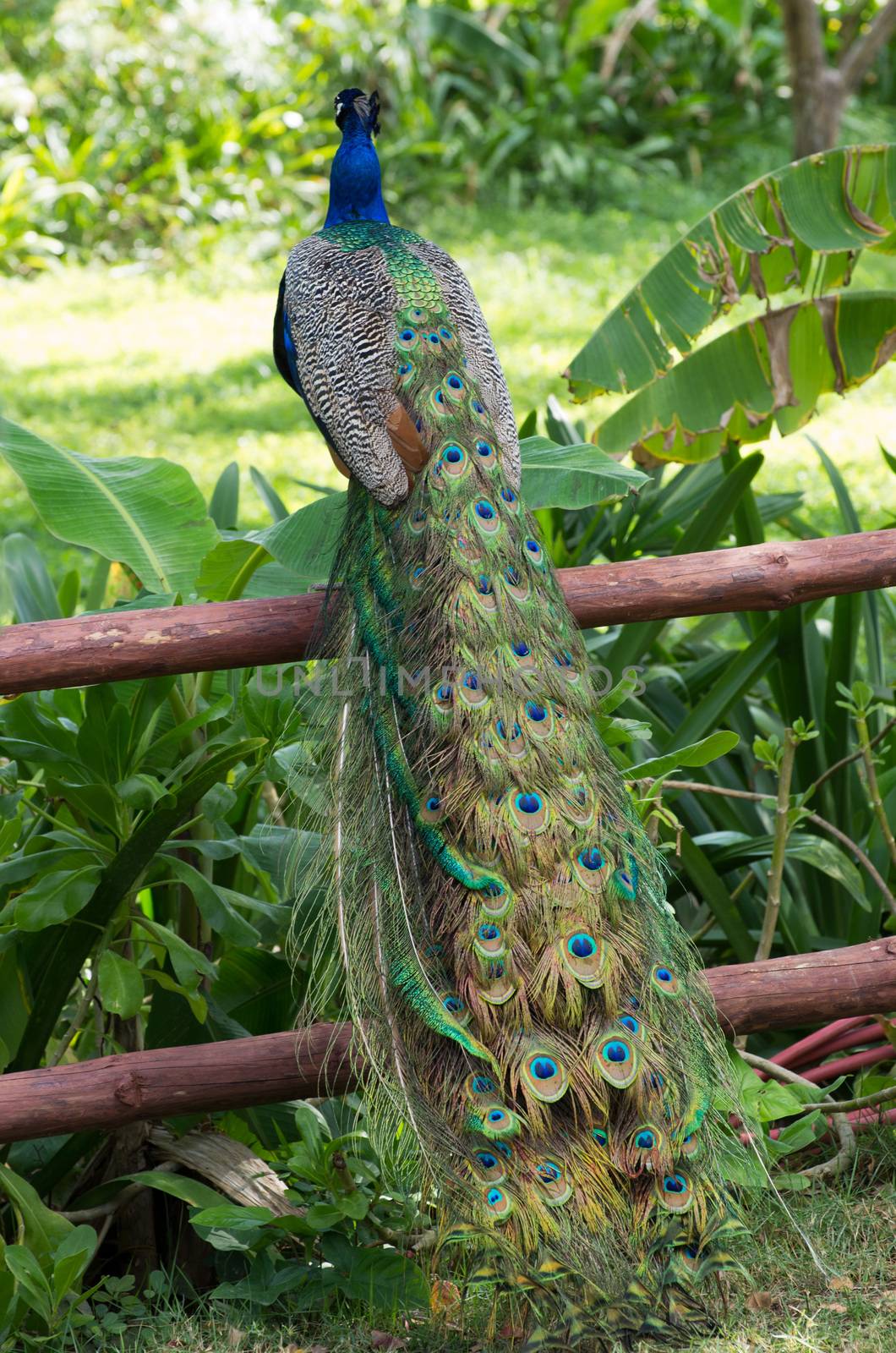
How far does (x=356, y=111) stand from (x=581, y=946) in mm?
2438

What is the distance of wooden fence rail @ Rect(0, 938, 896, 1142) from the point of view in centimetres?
212

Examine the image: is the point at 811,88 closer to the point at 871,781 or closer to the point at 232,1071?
the point at 871,781

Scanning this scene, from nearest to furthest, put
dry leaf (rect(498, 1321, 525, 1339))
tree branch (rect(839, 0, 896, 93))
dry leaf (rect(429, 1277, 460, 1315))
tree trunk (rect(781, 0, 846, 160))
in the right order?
dry leaf (rect(498, 1321, 525, 1339)), dry leaf (rect(429, 1277, 460, 1315)), tree trunk (rect(781, 0, 846, 160)), tree branch (rect(839, 0, 896, 93))

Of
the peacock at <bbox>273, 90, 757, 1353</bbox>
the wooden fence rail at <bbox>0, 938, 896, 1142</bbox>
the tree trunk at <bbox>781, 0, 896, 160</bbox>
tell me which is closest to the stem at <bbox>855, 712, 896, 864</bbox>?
the wooden fence rail at <bbox>0, 938, 896, 1142</bbox>

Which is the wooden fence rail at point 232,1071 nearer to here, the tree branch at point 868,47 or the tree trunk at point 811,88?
the tree trunk at point 811,88

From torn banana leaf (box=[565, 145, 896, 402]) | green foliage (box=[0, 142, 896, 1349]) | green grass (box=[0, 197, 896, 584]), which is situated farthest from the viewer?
green grass (box=[0, 197, 896, 584])

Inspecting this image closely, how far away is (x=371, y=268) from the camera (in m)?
2.84

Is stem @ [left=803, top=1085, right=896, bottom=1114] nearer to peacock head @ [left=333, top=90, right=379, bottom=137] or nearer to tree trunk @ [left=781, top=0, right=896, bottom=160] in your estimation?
peacock head @ [left=333, top=90, right=379, bottom=137]

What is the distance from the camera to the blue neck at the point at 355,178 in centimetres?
343

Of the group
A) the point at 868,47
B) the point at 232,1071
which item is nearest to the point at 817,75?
the point at 868,47

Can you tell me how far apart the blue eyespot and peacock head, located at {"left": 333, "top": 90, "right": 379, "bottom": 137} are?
7.73 ft

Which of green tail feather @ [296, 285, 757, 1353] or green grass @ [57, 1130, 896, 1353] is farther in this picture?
green grass @ [57, 1130, 896, 1353]

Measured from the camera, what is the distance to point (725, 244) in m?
3.70

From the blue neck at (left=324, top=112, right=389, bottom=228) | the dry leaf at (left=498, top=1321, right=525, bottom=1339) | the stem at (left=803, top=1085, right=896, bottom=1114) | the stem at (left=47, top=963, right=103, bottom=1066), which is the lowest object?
the stem at (left=803, top=1085, right=896, bottom=1114)
